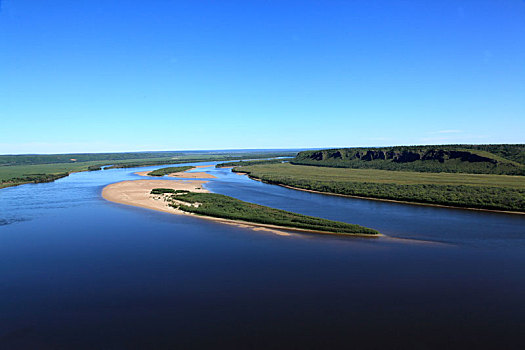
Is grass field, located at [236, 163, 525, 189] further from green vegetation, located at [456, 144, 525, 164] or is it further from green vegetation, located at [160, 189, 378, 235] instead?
green vegetation, located at [160, 189, 378, 235]

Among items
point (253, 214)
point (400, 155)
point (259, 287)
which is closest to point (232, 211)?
point (253, 214)

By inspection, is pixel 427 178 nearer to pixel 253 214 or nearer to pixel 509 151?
pixel 509 151

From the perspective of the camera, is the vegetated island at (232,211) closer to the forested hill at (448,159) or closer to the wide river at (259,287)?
the wide river at (259,287)

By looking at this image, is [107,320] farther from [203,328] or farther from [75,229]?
[75,229]

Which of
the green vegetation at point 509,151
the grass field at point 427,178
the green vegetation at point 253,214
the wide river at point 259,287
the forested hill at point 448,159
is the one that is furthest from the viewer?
the green vegetation at point 509,151

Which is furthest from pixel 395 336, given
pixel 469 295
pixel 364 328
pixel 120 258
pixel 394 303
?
pixel 120 258

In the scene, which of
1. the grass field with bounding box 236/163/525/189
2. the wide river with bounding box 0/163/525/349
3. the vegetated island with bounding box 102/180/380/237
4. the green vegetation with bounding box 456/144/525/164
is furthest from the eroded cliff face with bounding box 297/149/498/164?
the vegetated island with bounding box 102/180/380/237

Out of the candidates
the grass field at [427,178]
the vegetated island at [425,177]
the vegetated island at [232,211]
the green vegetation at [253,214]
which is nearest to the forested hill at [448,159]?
the vegetated island at [425,177]

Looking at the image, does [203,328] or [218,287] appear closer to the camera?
[203,328]
